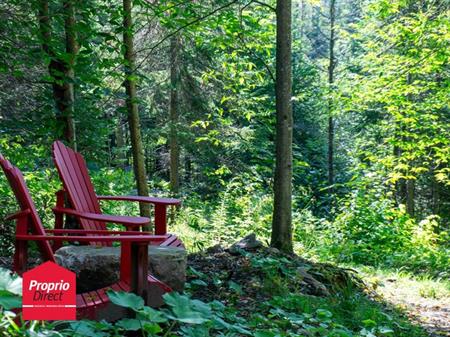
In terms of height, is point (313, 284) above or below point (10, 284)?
below

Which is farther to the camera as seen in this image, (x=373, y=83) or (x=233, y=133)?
(x=233, y=133)

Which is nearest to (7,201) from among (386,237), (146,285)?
(146,285)

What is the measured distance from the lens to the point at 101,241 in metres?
2.71

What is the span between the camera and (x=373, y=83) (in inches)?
373

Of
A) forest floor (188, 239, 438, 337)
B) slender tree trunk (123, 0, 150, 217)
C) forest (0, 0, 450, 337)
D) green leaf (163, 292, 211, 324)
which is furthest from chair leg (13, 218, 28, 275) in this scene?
slender tree trunk (123, 0, 150, 217)

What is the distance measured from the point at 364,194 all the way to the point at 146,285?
314 inches

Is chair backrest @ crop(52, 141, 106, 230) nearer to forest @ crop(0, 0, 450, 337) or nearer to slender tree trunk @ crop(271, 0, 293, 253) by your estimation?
forest @ crop(0, 0, 450, 337)

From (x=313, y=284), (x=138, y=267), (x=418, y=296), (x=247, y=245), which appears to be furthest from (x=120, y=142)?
(x=138, y=267)

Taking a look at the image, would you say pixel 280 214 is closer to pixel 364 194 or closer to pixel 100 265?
pixel 100 265

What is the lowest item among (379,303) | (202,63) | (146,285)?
(379,303)

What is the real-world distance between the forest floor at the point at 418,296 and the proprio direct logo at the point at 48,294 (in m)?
3.30

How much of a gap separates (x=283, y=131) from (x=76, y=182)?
2569 mm

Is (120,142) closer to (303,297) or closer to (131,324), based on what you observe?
(303,297)

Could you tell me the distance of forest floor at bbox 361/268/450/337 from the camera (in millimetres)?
4594
